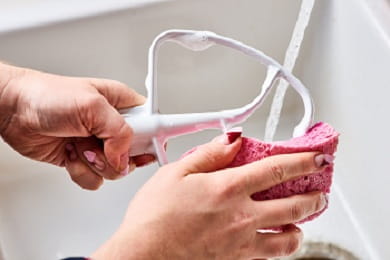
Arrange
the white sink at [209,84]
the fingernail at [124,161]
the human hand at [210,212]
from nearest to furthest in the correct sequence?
1. the human hand at [210,212]
2. the fingernail at [124,161]
3. the white sink at [209,84]

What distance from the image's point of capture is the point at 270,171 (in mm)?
560

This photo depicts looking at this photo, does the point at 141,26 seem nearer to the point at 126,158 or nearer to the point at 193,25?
the point at 193,25

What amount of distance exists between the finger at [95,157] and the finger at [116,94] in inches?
1.7

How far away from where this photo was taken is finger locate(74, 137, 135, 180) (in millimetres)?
683

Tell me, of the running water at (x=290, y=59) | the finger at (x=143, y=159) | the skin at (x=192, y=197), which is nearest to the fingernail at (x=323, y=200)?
the skin at (x=192, y=197)

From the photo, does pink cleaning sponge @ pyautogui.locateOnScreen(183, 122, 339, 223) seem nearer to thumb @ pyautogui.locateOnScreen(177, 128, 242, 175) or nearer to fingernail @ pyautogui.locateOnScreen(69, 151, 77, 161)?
thumb @ pyautogui.locateOnScreen(177, 128, 242, 175)

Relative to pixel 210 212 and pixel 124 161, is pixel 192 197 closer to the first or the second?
pixel 210 212

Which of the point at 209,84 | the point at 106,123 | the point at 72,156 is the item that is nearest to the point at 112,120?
the point at 106,123

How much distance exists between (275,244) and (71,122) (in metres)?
0.22

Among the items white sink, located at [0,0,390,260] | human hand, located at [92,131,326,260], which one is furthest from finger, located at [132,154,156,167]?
white sink, located at [0,0,390,260]

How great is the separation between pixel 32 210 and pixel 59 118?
1.10 ft

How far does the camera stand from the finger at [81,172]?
27.9 inches

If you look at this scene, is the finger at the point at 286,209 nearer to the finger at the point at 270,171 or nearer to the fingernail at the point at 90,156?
the finger at the point at 270,171

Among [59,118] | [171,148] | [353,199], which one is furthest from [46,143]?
[353,199]
